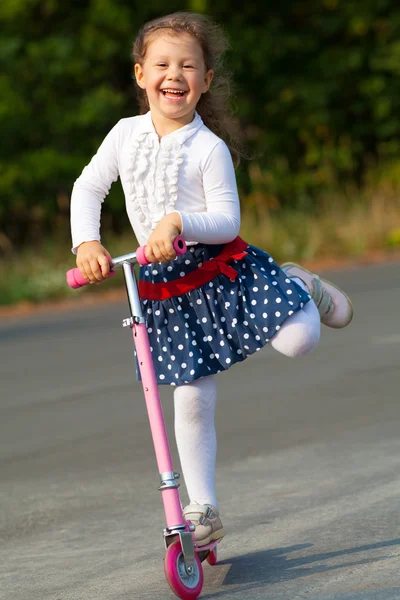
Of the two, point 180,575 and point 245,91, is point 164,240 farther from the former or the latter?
point 245,91

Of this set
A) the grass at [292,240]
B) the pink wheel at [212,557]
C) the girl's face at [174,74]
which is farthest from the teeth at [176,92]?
the grass at [292,240]

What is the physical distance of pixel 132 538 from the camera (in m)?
4.75

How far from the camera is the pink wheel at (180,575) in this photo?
3.67 metres

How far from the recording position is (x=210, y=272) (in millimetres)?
4035

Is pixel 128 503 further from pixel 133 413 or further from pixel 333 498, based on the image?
pixel 133 413

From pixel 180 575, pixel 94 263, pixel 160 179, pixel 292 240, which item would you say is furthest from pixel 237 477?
pixel 292 240

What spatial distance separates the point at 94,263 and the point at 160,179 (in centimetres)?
42

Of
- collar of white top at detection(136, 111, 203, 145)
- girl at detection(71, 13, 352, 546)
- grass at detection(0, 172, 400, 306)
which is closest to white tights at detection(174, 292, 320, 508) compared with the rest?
girl at detection(71, 13, 352, 546)

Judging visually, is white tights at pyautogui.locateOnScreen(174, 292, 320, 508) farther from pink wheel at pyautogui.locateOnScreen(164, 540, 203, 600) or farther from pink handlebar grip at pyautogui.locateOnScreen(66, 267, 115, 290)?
pink handlebar grip at pyautogui.locateOnScreen(66, 267, 115, 290)

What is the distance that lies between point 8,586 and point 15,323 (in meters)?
9.37

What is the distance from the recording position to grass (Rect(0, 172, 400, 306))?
620 inches

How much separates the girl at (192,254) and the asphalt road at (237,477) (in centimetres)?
43

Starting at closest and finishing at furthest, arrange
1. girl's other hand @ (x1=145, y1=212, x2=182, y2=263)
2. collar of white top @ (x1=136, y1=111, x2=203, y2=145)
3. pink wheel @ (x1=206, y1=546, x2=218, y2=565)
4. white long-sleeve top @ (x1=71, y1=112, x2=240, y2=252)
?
girl's other hand @ (x1=145, y1=212, x2=182, y2=263) → white long-sleeve top @ (x1=71, y1=112, x2=240, y2=252) → collar of white top @ (x1=136, y1=111, x2=203, y2=145) → pink wheel @ (x1=206, y1=546, x2=218, y2=565)

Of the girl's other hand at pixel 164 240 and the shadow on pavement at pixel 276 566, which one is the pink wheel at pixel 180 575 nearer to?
the shadow on pavement at pixel 276 566
